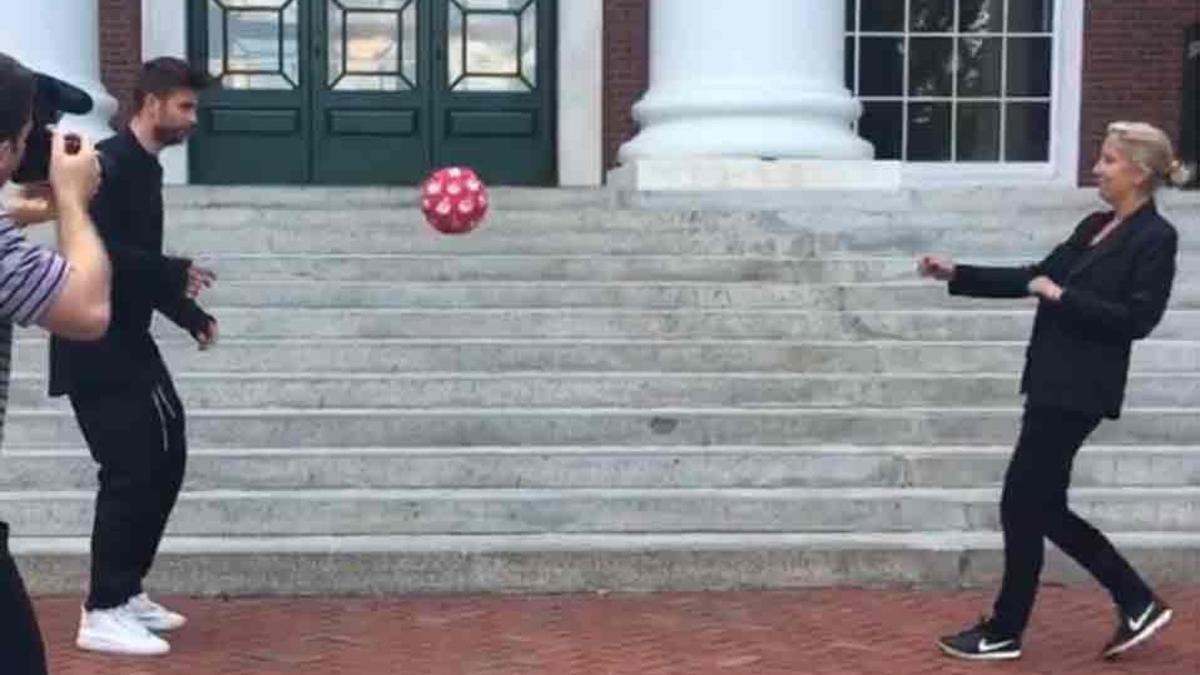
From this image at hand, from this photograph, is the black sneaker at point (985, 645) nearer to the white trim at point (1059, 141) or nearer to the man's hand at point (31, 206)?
the man's hand at point (31, 206)

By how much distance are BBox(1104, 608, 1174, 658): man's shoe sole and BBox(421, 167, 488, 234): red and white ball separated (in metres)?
4.63

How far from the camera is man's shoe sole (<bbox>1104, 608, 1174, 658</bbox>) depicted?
19.3 ft

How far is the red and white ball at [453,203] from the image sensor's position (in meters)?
9.57

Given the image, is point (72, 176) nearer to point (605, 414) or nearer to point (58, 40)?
point (605, 414)

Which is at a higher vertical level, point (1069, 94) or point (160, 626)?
point (1069, 94)

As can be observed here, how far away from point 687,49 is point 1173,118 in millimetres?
4676

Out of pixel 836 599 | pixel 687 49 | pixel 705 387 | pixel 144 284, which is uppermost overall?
pixel 687 49

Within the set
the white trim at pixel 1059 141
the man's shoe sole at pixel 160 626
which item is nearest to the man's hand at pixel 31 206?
the man's shoe sole at pixel 160 626

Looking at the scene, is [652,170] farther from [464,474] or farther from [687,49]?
[464,474]

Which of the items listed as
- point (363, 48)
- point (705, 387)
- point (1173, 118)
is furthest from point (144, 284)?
point (1173, 118)

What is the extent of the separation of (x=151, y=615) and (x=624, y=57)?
29.1 feet

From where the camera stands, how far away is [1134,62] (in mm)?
14688

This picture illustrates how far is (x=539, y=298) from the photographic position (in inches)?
367

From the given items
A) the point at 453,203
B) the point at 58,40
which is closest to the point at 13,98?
the point at 453,203
